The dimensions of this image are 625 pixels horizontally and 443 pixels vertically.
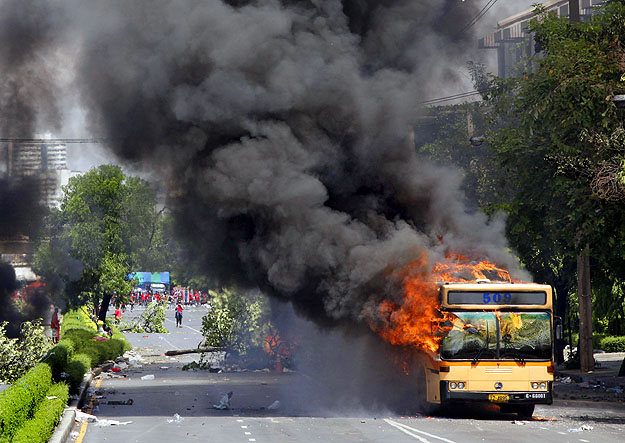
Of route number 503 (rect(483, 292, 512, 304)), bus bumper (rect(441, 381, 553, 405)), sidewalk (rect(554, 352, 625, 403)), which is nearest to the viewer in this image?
bus bumper (rect(441, 381, 553, 405))

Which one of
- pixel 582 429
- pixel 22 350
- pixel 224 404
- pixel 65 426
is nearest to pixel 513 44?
pixel 22 350

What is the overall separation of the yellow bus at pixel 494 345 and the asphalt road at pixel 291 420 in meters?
0.66

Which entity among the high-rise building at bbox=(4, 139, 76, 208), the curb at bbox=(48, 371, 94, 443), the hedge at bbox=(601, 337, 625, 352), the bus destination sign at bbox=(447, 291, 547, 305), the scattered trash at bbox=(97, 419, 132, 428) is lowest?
the scattered trash at bbox=(97, 419, 132, 428)

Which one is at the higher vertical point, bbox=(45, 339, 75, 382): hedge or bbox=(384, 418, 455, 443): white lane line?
bbox=(45, 339, 75, 382): hedge

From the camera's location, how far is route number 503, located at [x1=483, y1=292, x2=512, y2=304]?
18453mm

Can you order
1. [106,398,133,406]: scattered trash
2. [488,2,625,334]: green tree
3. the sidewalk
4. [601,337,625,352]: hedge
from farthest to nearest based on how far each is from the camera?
[601,337,625,352]: hedge, the sidewalk, [106,398,133,406]: scattered trash, [488,2,625,334]: green tree

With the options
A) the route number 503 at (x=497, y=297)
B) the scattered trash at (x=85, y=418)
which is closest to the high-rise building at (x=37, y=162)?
the scattered trash at (x=85, y=418)

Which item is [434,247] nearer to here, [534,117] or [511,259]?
[511,259]

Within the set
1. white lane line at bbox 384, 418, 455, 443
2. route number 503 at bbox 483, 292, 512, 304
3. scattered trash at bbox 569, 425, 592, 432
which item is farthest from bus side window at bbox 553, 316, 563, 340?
white lane line at bbox 384, 418, 455, 443

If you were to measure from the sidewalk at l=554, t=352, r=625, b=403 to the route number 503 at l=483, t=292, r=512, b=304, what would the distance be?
797cm

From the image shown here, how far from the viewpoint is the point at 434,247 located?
2095 cm

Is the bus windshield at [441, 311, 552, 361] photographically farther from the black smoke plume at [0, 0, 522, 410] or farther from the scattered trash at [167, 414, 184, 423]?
the scattered trash at [167, 414, 184, 423]

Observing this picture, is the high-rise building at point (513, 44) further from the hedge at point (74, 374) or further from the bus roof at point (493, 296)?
the bus roof at point (493, 296)

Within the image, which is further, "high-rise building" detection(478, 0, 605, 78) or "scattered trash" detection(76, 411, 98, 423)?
"high-rise building" detection(478, 0, 605, 78)
